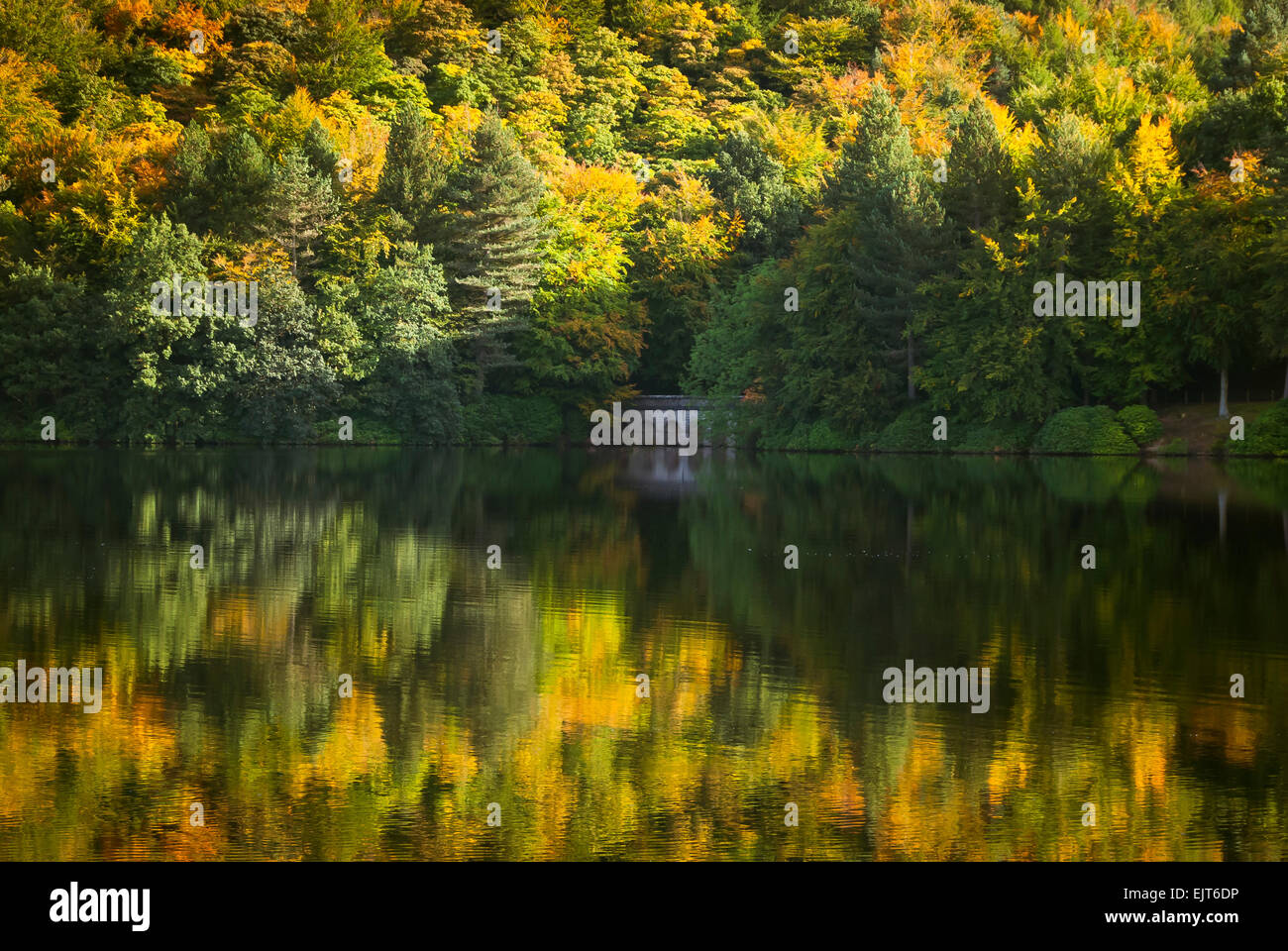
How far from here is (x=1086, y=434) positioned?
173 ft

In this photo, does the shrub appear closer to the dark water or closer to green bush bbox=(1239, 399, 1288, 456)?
green bush bbox=(1239, 399, 1288, 456)

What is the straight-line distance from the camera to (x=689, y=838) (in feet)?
27.9

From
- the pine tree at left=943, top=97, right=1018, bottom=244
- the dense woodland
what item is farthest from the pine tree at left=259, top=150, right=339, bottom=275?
the pine tree at left=943, top=97, right=1018, bottom=244

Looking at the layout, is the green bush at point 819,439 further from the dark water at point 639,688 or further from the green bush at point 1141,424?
the dark water at point 639,688

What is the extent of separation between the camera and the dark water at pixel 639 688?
870 cm

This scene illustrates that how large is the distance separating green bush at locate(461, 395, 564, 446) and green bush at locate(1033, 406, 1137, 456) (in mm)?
21978

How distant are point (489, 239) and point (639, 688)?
5460cm

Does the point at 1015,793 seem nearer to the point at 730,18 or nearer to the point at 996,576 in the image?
the point at 996,576

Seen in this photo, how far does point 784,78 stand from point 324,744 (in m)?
85.7

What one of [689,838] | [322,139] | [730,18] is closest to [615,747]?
[689,838]

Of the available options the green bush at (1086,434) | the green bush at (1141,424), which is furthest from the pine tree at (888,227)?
the green bush at (1141,424)

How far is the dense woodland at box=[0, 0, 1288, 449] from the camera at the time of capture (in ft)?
175

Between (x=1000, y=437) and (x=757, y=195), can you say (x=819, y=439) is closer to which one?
(x=1000, y=437)

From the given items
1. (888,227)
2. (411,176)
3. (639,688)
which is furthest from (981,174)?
(639,688)
